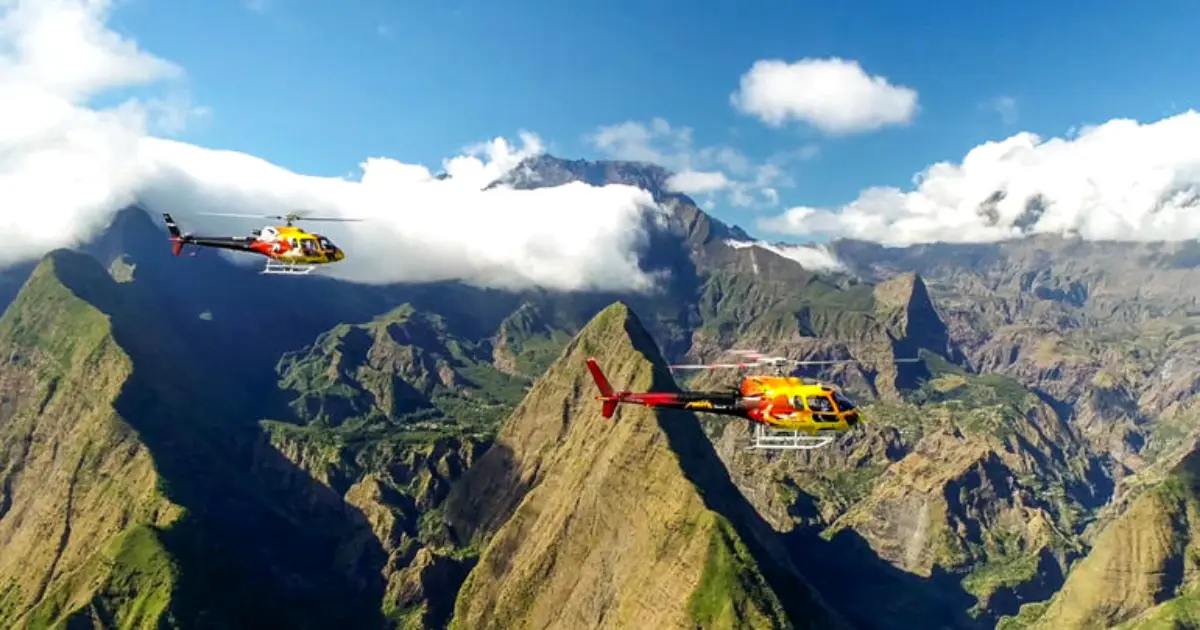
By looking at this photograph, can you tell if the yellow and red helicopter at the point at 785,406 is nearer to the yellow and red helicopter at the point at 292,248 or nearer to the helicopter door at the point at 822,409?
the helicopter door at the point at 822,409

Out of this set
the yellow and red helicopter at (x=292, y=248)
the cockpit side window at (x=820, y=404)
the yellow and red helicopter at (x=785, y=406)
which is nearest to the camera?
the yellow and red helicopter at (x=785, y=406)

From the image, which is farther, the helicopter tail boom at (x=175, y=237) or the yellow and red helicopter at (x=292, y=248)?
the helicopter tail boom at (x=175, y=237)

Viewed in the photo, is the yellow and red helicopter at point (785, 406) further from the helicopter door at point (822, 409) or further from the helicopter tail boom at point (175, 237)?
the helicopter tail boom at point (175, 237)

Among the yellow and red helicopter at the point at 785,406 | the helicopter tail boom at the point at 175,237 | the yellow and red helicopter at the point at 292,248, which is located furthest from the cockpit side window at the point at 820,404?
the helicopter tail boom at the point at 175,237

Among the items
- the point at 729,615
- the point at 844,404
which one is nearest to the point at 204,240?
the point at 844,404

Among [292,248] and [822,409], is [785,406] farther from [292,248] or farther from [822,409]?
[292,248]

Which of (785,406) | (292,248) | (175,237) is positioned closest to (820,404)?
(785,406)

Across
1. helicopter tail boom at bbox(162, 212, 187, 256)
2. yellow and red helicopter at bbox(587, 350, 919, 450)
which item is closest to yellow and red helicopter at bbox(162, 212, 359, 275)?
helicopter tail boom at bbox(162, 212, 187, 256)

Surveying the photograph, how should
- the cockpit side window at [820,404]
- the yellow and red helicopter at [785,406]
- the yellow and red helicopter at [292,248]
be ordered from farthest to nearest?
the yellow and red helicopter at [292,248], the cockpit side window at [820,404], the yellow and red helicopter at [785,406]
